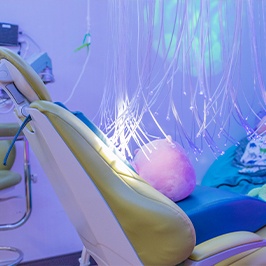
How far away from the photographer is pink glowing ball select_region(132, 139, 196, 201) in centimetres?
138

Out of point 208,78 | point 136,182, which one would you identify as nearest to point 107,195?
point 136,182

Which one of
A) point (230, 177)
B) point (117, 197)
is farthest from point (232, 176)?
point (117, 197)

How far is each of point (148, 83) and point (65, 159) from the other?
0.33 m

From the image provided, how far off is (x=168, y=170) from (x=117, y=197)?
0.62m

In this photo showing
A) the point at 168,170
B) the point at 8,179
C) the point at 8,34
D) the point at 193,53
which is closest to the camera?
the point at 193,53

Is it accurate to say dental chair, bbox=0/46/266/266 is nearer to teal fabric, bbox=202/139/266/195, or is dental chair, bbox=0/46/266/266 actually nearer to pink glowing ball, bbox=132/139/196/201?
pink glowing ball, bbox=132/139/196/201

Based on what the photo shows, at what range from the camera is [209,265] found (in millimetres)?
859

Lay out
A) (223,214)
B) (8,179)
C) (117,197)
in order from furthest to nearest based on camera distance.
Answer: (8,179) < (223,214) < (117,197)

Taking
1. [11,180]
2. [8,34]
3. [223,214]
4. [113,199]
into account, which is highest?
[8,34]

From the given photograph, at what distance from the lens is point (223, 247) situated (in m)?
0.89

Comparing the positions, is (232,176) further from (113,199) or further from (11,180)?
(113,199)

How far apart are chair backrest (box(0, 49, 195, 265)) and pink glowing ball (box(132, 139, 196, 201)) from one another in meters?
0.53

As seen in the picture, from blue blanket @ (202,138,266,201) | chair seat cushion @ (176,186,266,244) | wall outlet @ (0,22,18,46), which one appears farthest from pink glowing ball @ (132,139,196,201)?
wall outlet @ (0,22,18,46)

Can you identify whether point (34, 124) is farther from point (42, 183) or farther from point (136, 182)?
point (42, 183)
